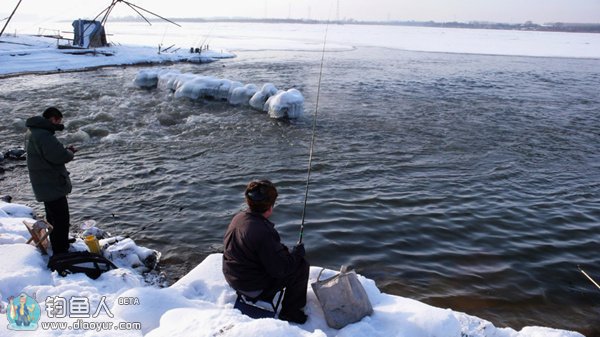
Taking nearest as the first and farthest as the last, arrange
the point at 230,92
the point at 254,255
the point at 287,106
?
the point at 254,255 < the point at 287,106 < the point at 230,92

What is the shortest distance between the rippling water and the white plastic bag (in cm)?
207

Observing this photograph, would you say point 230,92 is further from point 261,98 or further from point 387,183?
point 387,183

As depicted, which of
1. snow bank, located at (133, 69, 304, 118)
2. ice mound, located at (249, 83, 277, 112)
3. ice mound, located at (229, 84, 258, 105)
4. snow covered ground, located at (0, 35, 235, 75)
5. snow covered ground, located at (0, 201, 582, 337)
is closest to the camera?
snow covered ground, located at (0, 201, 582, 337)

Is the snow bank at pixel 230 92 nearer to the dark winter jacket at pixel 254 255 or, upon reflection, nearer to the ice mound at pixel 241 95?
the ice mound at pixel 241 95

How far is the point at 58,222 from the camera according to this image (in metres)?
5.57

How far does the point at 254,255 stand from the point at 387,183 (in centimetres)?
656

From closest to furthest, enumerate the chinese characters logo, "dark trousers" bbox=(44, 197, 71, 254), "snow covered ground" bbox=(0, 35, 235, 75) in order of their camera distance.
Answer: the chinese characters logo
"dark trousers" bbox=(44, 197, 71, 254)
"snow covered ground" bbox=(0, 35, 235, 75)

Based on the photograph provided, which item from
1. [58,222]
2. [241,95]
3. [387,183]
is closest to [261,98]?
[241,95]

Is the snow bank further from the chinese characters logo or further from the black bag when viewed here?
the chinese characters logo

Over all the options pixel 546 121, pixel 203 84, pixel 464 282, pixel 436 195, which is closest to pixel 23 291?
pixel 464 282

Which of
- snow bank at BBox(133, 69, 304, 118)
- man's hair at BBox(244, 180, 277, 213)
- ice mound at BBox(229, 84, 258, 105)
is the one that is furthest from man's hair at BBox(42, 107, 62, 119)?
ice mound at BBox(229, 84, 258, 105)

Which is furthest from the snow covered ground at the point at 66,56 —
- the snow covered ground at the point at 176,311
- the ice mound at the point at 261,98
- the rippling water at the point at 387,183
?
the snow covered ground at the point at 176,311

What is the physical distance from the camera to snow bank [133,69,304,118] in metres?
16.3

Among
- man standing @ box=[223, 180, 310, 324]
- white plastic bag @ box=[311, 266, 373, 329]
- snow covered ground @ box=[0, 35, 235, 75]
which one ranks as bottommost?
white plastic bag @ box=[311, 266, 373, 329]
